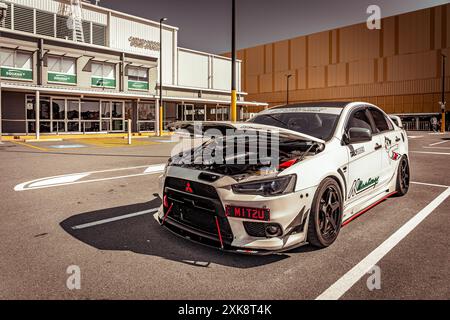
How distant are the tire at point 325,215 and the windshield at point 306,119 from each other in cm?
72

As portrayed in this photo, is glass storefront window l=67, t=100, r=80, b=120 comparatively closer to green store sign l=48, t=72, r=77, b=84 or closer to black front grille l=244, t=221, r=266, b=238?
green store sign l=48, t=72, r=77, b=84

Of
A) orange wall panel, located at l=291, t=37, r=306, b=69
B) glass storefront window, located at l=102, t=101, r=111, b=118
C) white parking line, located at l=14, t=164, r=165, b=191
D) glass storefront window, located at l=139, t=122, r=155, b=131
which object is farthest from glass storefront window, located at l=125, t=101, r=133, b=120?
orange wall panel, located at l=291, t=37, r=306, b=69

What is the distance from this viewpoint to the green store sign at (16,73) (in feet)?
71.9

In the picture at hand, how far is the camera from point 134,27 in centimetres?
3203

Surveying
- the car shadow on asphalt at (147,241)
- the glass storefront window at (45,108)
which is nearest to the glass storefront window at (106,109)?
the glass storefront window at (45,108)

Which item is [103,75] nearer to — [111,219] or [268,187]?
[111,219]

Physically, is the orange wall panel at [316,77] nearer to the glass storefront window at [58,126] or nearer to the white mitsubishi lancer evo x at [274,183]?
the glass storefront window at [58,126]

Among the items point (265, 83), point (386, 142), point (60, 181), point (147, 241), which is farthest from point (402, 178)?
point (265, 83)

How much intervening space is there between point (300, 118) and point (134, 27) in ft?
102
